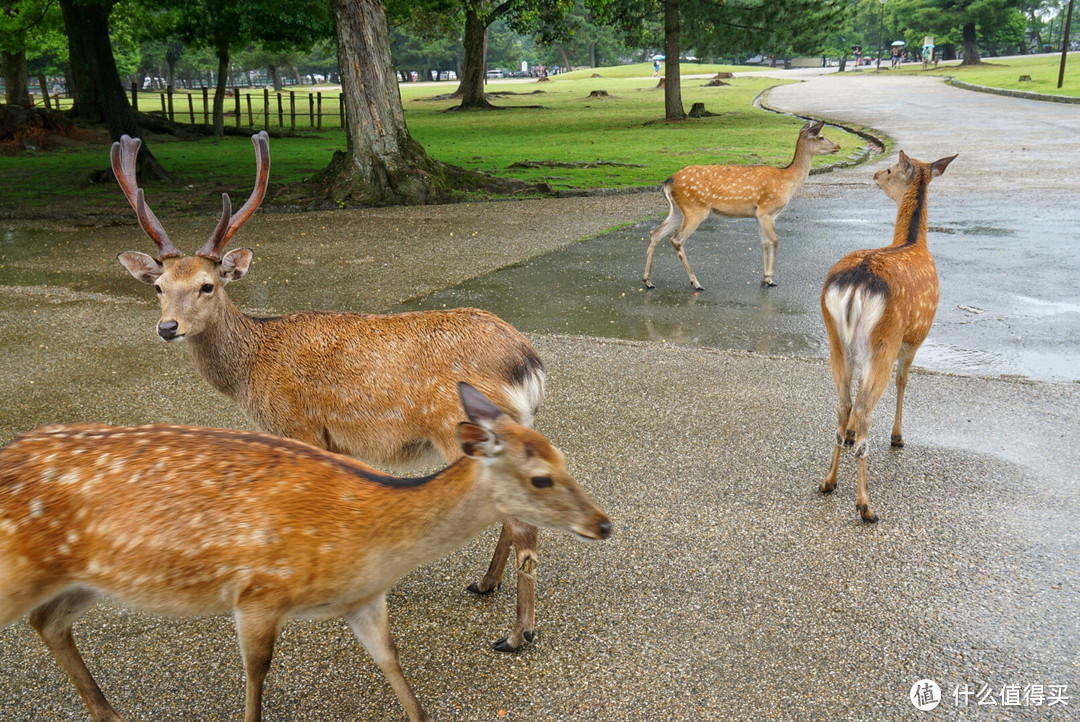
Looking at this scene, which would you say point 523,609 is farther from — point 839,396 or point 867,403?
point 839,396

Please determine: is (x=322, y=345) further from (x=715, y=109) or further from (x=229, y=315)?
(x=715, y=109)

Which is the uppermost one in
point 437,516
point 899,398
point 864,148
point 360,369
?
point 864,148

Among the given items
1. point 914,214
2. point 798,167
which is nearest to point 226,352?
point 914,214

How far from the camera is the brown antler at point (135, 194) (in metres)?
3.99

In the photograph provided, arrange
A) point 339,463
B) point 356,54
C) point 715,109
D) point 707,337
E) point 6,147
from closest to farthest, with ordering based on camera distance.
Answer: point 339,463
point 707,337
point 356,54
point 6,147
point 715,109

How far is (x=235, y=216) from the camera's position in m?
4.12

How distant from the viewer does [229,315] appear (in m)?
4.02

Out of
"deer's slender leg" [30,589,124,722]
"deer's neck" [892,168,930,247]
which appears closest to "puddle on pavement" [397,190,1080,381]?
"deer's neck" [892,168,930,247]

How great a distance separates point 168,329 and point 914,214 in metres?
4.47

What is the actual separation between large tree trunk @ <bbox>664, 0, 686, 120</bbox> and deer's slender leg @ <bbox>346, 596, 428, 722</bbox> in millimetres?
27031

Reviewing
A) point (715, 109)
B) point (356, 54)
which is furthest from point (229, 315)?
point (715, 109)

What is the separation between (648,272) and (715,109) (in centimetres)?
2568

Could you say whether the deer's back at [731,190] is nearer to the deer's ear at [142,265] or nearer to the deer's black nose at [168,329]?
the deer's ear at [142,265]

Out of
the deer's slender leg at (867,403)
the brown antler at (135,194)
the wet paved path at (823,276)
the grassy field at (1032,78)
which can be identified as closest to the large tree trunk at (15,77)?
the wet paved path at (823,276)
